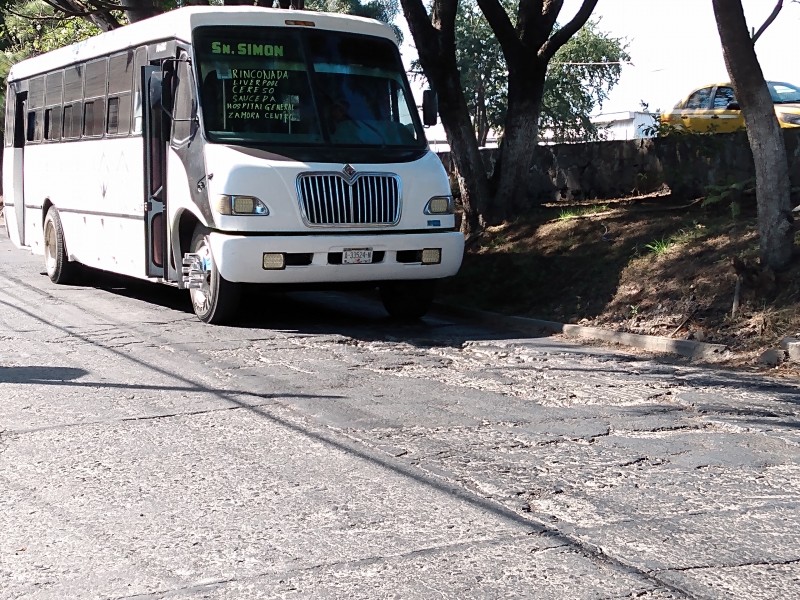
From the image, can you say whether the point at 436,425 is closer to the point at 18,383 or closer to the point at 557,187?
the point at 18,383

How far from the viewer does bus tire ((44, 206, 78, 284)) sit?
598 inches

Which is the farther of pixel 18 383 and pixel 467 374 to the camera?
pixel 467 374

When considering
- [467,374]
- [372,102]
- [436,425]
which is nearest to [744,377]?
[467,374]

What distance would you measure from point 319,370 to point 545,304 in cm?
391

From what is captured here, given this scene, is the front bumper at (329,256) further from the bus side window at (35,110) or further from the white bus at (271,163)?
the bus side window at (35,110)

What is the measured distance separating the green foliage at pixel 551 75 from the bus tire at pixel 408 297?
1187 inches

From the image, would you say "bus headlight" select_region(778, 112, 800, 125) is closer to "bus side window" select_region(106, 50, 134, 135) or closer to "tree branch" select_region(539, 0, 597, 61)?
"tree branch" select_region(539, 0, 597, 61)

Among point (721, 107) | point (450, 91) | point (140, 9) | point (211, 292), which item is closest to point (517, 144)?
point (450, 91)

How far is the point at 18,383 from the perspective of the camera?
853 cm

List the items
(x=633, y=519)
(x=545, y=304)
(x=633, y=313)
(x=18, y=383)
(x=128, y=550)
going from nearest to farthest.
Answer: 1. (x=128, y=550)
2. (x=633, y=519)
3. (x=18, y=383)
4. (x=633, y=313)
5. (x=545, y=304)

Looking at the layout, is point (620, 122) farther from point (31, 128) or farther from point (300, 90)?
point (300, 90)

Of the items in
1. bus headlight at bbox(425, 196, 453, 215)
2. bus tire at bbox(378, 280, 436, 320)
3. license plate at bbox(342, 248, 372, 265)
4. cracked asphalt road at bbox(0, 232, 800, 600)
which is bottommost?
cracked asphalt road at bbox(0, 232, 800, 600)

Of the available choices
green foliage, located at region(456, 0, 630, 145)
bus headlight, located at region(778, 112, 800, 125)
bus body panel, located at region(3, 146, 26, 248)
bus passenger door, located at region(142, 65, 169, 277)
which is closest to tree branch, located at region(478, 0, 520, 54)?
bus passenger door, located at region(142, 65, 169, 277)

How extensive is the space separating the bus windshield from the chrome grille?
552 millimetres
